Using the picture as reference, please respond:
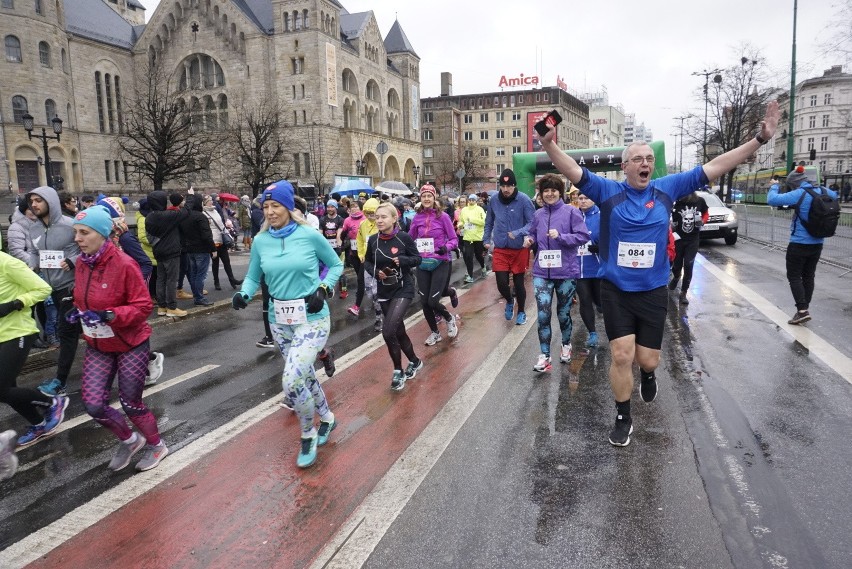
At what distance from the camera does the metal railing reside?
15.0 metres

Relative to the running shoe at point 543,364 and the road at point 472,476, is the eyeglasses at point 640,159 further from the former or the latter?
the running shoe at point 543,364

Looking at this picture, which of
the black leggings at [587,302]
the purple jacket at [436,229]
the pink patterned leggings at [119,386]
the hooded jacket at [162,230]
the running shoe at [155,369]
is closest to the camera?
the pink patterned leggings at [119,386]

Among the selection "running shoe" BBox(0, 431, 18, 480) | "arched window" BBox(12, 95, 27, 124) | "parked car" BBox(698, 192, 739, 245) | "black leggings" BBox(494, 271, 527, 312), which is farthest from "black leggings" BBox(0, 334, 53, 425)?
"arched window" BBox(12, 95, 27, 124)

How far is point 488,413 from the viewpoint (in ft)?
16.0

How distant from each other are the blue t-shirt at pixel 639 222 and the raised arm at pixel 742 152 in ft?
0.25

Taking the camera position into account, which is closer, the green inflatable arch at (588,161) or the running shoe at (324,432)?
the running shoe at (324,432)

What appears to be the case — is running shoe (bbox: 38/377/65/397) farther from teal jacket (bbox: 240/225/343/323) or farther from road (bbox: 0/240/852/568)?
teal jacket (bbox: 240/225/343/323)

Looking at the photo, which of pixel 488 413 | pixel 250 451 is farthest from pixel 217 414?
pixel 488 413

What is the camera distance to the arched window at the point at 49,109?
47625mm

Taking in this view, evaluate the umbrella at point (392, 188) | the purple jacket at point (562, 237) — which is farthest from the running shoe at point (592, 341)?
the umbrella at point (392, 188)

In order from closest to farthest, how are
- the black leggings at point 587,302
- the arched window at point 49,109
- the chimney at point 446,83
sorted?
1. the black leggings at point 587,302
2. the arched window at point 49,109
3. the chimney at point 446,83

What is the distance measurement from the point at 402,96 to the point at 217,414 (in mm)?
74624

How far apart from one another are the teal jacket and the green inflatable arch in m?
13.4

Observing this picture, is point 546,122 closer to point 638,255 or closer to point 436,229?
point 638,255
